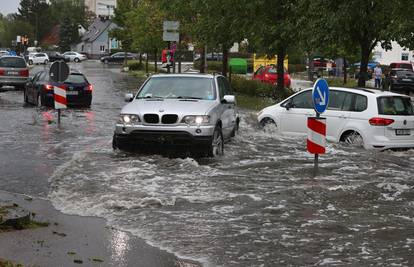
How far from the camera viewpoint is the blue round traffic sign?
10.6 meters

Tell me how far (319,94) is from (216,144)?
2.37 m

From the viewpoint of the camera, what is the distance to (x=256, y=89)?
31219 mm

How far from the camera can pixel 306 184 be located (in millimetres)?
9875

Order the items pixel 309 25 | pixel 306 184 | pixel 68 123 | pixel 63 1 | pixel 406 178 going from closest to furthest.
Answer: pixel 306 184, pixel 406 178, pixel 68 123, pixel 309 25, pixel 63 1

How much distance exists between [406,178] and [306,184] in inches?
80.3

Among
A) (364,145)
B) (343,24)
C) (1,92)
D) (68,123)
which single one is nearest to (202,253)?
(364,145)

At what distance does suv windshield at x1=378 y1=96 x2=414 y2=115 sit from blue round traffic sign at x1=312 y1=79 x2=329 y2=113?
304 centimetres

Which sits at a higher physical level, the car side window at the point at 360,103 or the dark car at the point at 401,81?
the dark car at the point at 401,81

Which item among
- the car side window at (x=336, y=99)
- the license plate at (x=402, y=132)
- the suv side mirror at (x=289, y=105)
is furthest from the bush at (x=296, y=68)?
the license plate at (x=402, y=132)

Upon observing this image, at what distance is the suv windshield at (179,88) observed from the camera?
12508 millimetres

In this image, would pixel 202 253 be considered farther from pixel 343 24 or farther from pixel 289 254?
pixel 343 24

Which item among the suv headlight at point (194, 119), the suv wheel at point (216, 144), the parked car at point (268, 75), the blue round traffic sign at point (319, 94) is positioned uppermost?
the parked car at point (268, 75)

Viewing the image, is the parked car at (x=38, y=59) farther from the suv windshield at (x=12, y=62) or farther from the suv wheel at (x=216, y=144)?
the suv wheel at (x=216, y=144)

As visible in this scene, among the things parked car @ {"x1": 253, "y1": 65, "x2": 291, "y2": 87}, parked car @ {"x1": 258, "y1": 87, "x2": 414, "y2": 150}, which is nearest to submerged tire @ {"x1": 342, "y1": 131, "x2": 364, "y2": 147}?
parked car @ {"x1": 258, "y1": 87, "x2": 414, "y2": 150}
